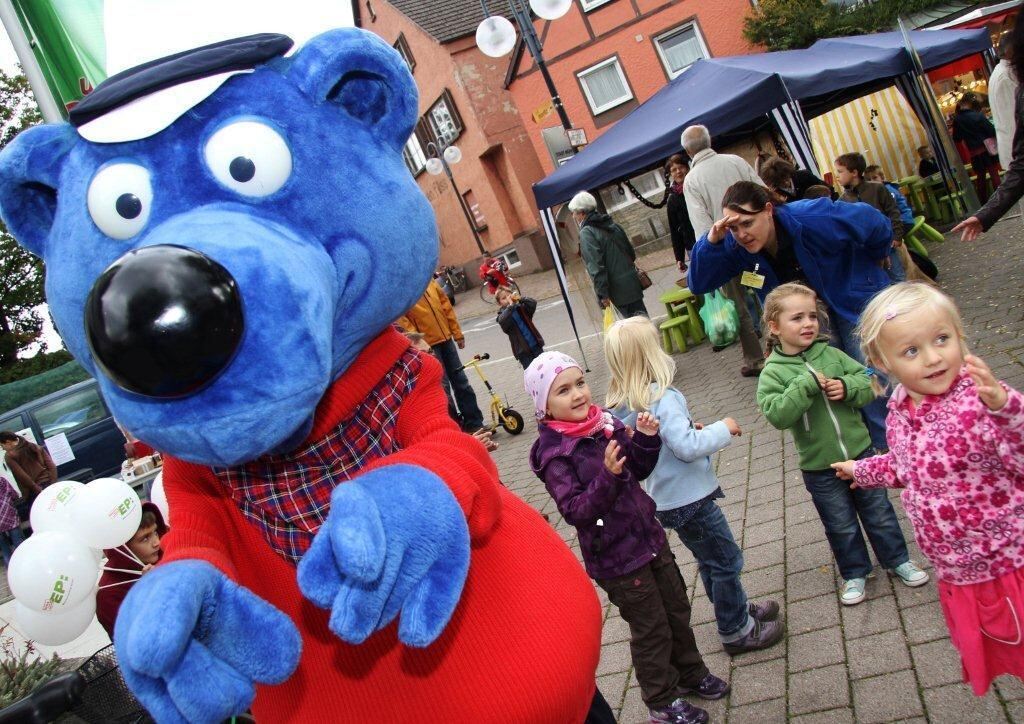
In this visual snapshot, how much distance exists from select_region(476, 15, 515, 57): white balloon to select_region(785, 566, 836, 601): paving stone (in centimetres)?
991

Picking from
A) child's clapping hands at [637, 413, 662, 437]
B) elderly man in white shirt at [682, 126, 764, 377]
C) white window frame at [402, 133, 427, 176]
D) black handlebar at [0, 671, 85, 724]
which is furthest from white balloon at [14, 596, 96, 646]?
white window frame at [402, 133, 427, 176]

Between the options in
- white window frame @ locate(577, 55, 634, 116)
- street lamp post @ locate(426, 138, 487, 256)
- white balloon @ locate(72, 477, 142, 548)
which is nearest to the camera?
white balloon @ locate(72, 477, 142, 548)

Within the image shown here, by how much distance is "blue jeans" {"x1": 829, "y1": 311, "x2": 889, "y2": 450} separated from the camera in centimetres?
351

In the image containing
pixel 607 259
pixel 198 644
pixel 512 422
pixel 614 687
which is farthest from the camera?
pixel 512 422

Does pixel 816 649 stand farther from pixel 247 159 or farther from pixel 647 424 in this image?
pixel 247 159

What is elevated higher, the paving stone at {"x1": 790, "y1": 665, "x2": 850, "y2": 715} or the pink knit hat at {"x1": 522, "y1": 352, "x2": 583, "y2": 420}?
the pink knit hat at {"x1": 522, "y1": 352, "x2": 583, "y2": 420}

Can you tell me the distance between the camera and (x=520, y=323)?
853 cm

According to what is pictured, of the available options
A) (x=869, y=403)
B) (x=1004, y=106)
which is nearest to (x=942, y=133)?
(x=1004, y=106)

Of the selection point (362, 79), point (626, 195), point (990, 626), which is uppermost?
point (362, 79)

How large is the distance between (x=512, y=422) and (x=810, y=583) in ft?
17.0

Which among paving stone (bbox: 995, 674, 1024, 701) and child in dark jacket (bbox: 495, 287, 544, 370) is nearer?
paving stone (bbox: 995, 674, 1024, 701)

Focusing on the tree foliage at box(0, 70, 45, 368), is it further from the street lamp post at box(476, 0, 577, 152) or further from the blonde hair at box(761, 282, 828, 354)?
the blonde hair at box(761, 282, 828, 354)

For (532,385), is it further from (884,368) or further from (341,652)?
(341,652)

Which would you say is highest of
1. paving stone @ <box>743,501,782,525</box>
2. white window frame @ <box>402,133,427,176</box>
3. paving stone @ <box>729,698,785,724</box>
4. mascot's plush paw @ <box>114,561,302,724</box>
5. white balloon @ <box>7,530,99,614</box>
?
white window frame @ <box>402,133,427,176</box>
